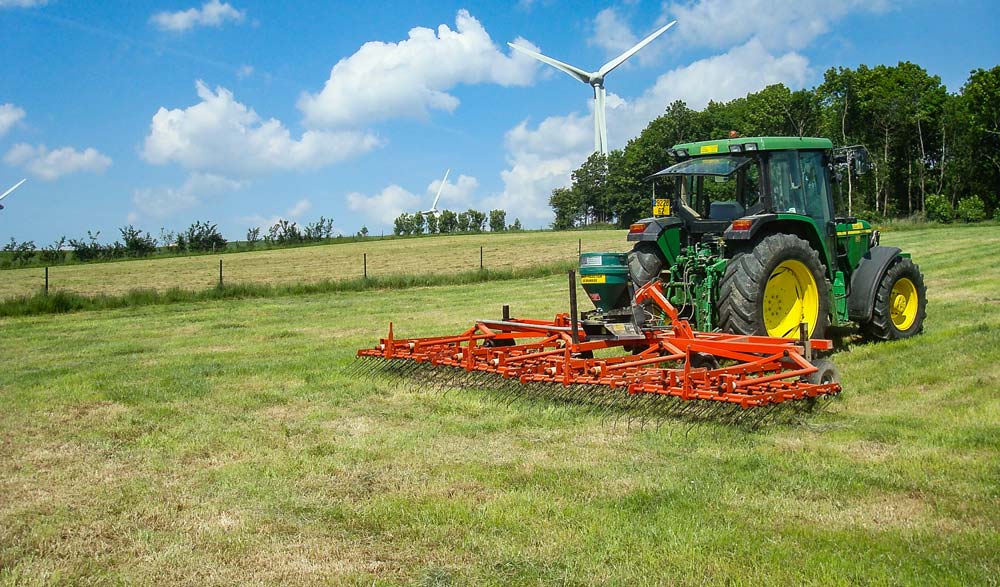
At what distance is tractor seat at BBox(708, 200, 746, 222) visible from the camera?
8.55 metres

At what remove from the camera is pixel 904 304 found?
947 cm

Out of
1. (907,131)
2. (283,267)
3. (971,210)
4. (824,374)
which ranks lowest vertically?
(824,374)

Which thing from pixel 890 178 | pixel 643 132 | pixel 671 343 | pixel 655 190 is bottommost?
pixel 671 343

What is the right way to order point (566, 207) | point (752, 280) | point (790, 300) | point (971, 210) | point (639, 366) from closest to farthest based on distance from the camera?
point (639, 366), point (752, 280), point (790, 300), point (971, 210), point (566, 207)

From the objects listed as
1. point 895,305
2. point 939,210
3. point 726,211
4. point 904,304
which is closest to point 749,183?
point 726,211

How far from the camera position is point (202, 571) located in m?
3.60

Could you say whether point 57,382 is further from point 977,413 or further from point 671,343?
point 977,413

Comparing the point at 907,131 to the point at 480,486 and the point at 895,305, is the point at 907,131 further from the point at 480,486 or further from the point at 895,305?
the point at 480,486

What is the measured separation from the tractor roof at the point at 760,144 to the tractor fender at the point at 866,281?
4.35 ft

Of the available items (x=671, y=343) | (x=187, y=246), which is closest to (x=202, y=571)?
(x=671, y=343)

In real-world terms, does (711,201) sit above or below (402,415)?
above

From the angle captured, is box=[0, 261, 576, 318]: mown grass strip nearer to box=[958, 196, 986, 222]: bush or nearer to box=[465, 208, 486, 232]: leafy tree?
box=[958, 196, 986, 222]: bush

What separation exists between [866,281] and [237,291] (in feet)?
50.5

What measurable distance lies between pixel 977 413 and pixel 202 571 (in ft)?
16.6
